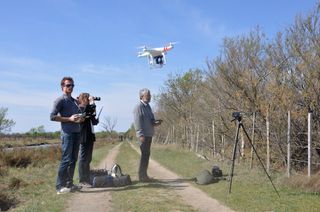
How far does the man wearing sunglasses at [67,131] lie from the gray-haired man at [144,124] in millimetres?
1701

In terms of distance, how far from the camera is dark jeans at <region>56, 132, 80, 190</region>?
8906mm

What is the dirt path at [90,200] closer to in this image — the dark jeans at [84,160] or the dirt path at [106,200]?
the dirt path at [106,200]

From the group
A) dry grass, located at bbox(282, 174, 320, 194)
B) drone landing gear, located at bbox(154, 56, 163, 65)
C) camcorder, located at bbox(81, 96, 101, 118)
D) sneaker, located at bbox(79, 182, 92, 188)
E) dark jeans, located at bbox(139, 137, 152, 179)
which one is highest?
drone landing gear, located at bbox(154, 56, 163, 65)

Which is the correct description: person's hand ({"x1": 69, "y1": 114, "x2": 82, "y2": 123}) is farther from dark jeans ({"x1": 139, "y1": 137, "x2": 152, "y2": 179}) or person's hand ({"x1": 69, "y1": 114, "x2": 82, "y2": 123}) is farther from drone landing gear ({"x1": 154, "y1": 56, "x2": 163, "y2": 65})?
drone landing gear ({"x1": 154, "y1": 56, "x2": 163, "y2": 65})

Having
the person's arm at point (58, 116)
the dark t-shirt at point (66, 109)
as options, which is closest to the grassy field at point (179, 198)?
the dark t-shirt at point (66, 109)

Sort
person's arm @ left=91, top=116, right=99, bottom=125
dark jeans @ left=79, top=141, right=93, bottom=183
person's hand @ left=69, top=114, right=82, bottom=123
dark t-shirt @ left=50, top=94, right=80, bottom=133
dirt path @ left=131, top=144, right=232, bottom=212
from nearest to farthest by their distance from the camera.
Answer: dirt path @ left=131, top=144, right=232, bottom=212, person's hand @ left=69, top=114, right=82, bottom=123, dark t-shirt @ left=50, top=94, right=80, bottom=133, person's arm @ left=91, top=116, right=99, bottom=125, dark jeans @ left=79, top=141, right=93, bottom=183

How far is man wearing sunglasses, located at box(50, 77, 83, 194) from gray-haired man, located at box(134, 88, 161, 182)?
1.70 meters

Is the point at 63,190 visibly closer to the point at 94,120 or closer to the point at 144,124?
the point at 94,120

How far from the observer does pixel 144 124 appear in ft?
34.2

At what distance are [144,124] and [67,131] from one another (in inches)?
84.8

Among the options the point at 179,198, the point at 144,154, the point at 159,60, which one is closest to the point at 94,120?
the point at 144,154

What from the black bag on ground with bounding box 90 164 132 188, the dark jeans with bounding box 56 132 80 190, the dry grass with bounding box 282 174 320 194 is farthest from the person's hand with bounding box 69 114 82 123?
the dry grass with bounding box 282 174 320 194

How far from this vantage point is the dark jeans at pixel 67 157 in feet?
29.2

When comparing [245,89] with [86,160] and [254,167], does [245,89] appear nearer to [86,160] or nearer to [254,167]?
[254,167]
